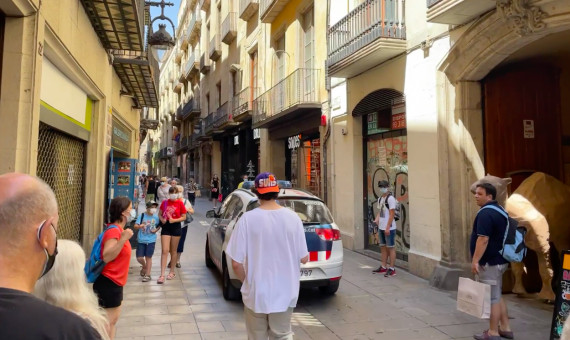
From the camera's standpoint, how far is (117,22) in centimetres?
759

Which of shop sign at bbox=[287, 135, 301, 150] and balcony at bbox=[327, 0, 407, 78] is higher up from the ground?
balcony at bbox=[327, 0, 407, 78]

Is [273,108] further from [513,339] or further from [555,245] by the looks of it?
[513,339]

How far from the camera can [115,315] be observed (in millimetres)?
3668

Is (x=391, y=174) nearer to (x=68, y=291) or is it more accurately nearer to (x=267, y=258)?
(x=267, y=258)

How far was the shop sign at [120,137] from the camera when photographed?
1161cm

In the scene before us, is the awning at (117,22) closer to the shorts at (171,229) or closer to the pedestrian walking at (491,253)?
the shorts at (171,229)

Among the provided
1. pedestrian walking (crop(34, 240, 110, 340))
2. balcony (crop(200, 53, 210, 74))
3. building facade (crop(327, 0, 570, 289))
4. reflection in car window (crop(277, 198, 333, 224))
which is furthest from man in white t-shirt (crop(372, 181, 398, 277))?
balcony (crop(200, 53, 210, 74))

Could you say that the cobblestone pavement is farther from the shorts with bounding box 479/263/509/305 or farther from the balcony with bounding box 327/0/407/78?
the balcony with bounding box 327/0/407/78

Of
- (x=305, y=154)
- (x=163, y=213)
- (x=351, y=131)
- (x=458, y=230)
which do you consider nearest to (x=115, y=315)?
(x=163, y=213)

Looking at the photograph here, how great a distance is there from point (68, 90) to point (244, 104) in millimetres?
12803

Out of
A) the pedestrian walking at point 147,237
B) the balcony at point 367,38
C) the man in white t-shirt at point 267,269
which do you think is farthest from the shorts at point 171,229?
the balcony at point 367,38

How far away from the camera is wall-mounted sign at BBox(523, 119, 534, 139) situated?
7.11 m

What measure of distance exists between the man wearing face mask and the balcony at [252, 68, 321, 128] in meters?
11.2

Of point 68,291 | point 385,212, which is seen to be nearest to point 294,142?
point 385,212
